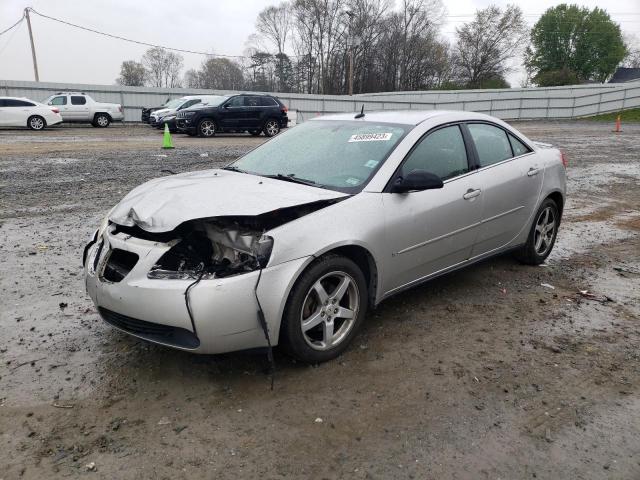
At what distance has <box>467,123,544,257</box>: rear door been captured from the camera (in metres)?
4.42

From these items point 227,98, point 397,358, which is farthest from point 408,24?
point 397,358

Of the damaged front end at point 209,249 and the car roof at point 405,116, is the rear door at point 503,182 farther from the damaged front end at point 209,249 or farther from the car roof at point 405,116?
the damaged front end at point 209,249

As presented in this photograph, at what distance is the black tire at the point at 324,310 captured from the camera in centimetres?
307

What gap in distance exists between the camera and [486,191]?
4344 millimetres

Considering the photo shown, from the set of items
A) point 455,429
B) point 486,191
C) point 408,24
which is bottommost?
point 455,429

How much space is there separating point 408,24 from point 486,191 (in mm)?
71280

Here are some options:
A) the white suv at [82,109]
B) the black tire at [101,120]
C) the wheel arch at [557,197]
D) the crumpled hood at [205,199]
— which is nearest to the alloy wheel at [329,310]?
the crumpled hood at [205,199]

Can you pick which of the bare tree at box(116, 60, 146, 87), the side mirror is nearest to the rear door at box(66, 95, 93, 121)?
the side mirror

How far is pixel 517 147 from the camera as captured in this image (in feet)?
16.4

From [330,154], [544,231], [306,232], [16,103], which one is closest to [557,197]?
[544,231]

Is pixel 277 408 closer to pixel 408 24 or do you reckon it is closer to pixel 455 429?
pixel 455 429

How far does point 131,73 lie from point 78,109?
2317 inches

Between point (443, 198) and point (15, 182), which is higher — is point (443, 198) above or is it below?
above

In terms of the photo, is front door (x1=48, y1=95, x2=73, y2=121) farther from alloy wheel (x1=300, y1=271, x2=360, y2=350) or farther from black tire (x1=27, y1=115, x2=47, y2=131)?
alloy wheel (x1=300, y1=271, x2=360, y2=350)
